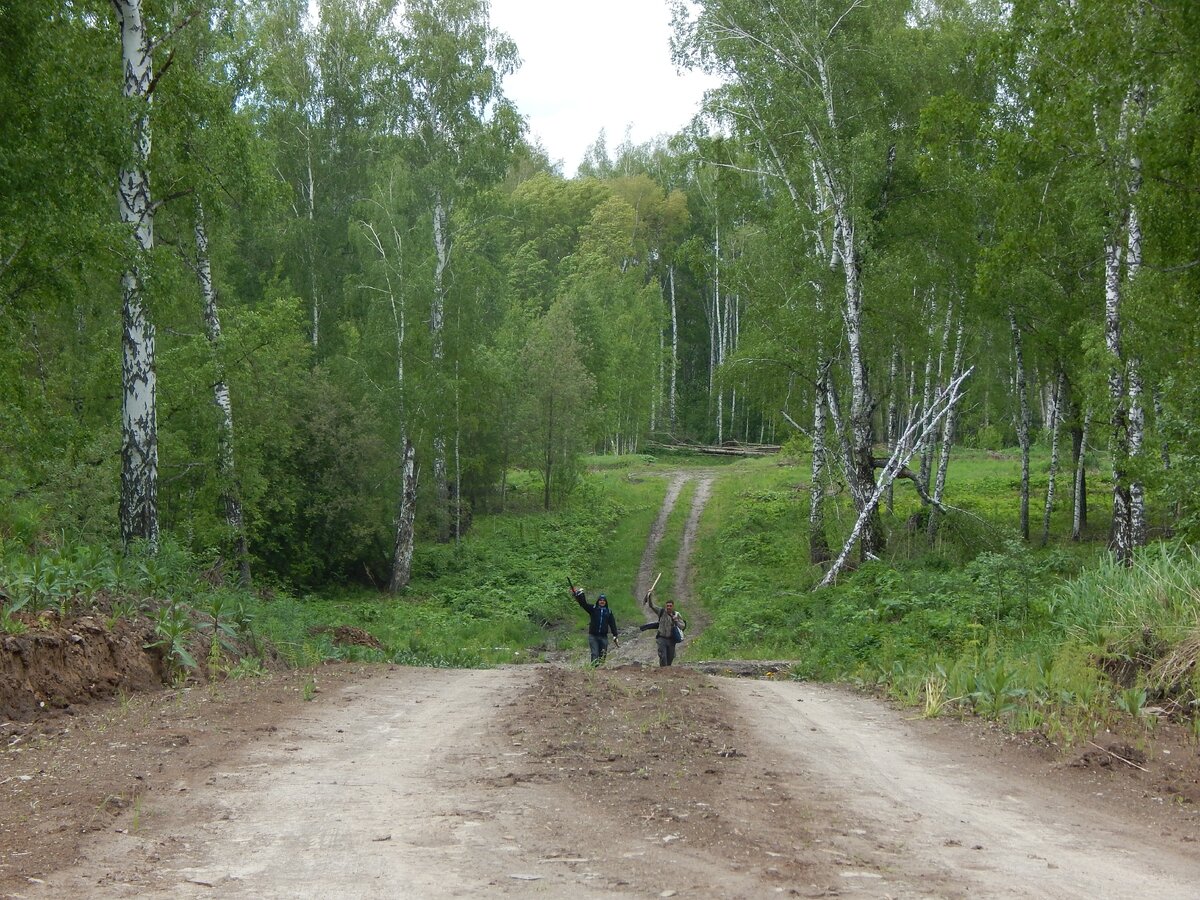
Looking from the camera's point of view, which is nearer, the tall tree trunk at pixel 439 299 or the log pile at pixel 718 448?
the tall tree trunk at pixel 439 299

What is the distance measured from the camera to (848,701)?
41.2 feet

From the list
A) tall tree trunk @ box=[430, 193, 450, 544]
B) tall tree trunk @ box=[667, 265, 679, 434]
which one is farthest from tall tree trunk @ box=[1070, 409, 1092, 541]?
tall tree trunk @ box=[667, 265, 679, 434]

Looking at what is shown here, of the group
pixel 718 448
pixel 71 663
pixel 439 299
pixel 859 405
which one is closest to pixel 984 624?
pixel 859 405

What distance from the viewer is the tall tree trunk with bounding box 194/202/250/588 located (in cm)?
2108

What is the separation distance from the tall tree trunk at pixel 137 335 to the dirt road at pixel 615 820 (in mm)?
6237

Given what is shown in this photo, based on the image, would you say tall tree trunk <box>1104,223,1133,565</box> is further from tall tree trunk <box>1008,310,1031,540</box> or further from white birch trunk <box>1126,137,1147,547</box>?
tall tree trunk <box>1008,310,1031,540</box>

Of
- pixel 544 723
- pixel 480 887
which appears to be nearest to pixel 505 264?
pixel 544 723

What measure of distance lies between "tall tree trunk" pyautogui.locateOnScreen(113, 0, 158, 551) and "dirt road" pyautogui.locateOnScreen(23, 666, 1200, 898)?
6.24 m

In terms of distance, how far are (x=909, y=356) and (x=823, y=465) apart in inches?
151

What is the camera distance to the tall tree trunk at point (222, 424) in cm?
2108

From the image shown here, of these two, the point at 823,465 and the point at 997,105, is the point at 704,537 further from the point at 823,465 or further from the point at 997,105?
the point at 997,105

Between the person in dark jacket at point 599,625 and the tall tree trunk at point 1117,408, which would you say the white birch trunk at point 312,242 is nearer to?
the person in dark jacket at point 599,625

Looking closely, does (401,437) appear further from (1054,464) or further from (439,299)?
(1054,464)

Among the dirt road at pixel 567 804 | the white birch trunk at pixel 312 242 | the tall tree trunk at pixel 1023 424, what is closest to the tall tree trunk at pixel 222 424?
the dirt road at pixel 567 804
